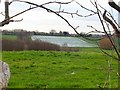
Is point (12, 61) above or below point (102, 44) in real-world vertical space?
below

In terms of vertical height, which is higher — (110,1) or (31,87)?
(110,1)

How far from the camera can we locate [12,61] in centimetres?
1720

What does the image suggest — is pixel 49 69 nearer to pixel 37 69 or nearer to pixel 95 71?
pixel 37 69

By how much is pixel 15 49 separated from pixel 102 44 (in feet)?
74.5

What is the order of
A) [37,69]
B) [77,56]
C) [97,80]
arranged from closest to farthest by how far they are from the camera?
[97,80] < [37,69] < [77,56]

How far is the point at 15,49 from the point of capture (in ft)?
77.4

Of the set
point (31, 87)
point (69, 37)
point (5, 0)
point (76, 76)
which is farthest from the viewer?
point (76, 76)

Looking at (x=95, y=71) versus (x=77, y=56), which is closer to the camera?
(x=95, y=71)

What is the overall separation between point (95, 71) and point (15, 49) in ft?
31.8

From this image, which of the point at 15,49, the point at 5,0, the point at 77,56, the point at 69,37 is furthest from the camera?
the point at 15,49

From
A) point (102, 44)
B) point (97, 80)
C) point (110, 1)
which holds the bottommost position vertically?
point (97, 80)

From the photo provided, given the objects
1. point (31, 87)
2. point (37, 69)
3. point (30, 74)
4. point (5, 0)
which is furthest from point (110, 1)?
point (37, 69)

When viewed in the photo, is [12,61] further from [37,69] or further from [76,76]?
[76,76]

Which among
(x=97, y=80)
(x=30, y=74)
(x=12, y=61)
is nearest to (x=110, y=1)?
(x=97, y=80)
